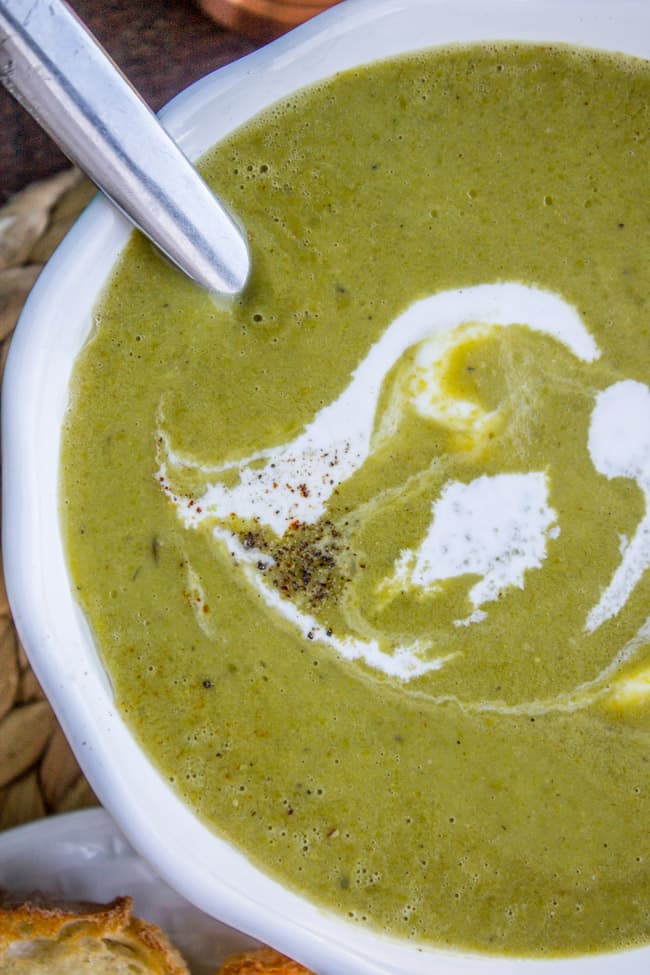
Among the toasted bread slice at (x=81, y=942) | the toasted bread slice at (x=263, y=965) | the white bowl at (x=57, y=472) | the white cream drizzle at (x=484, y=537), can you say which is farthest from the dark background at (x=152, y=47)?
the toasted bread slice at (x=263, y=965)

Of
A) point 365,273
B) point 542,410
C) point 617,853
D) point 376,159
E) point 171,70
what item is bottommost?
point 617,853

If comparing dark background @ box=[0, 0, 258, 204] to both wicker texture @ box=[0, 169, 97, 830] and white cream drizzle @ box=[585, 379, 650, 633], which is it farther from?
white cream drizzle @ box=[585, 379, 650, 633]

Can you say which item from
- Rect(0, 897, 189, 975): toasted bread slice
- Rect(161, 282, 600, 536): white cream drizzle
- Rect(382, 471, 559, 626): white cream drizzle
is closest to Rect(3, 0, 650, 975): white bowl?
Rect(0, 897, 189, 975): toasted bread slice

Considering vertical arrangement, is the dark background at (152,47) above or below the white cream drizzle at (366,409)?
above

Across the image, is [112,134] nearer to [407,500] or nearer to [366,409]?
[366,409]

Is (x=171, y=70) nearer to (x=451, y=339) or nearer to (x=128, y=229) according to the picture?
(x=128, y=229)

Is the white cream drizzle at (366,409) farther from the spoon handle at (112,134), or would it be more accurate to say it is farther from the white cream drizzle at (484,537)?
the spoon handle at (112,134)

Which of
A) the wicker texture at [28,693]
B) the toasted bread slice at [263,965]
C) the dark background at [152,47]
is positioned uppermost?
the dark background at [152,47]

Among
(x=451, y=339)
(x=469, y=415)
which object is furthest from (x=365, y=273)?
(x=469, y=415)
